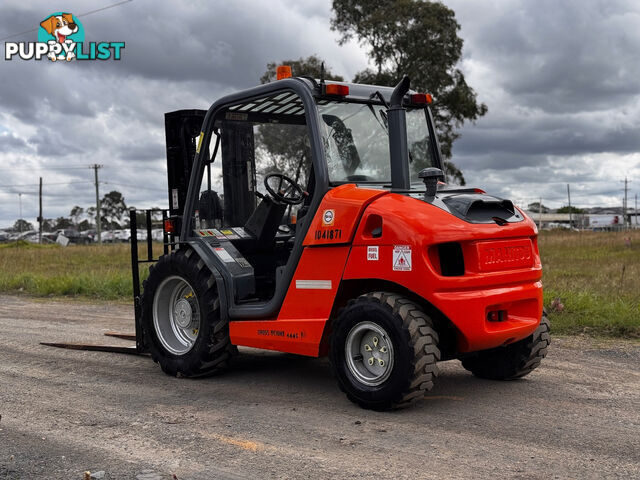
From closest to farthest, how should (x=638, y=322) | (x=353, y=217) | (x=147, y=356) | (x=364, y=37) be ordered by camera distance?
1. (x=353, y=217)
2. (x=147, y=356)
3. (x=638, y=322)
4. (x=364, y=37)

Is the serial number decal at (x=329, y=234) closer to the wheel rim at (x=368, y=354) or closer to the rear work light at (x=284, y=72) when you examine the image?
the wheel rim at (x=368, y=354)

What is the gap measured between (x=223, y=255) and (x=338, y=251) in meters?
1.51

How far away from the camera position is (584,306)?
1016 centimetres

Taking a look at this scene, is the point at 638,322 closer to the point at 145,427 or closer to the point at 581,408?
the point at 581,408

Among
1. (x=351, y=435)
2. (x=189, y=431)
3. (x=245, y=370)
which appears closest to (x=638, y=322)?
(x=245, y=370)

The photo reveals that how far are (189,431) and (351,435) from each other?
1.12m

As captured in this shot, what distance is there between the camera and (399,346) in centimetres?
542

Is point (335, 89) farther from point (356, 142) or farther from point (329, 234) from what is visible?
point (329, 234)

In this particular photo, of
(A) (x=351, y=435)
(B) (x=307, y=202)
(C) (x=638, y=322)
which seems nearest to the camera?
(A) (x=351, y=435)

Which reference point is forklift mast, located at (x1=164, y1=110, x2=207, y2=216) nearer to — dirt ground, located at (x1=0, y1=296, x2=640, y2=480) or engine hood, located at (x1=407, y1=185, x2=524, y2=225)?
dirt ground, located at (x1=0, y1=296, x2=640, y2=480)

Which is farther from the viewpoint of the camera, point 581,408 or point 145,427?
point 581,408

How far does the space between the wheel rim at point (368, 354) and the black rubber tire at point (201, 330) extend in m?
1.50

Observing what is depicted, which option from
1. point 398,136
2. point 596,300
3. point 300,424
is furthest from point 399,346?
point 596,300

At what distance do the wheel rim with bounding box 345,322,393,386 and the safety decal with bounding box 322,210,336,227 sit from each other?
81 cm
